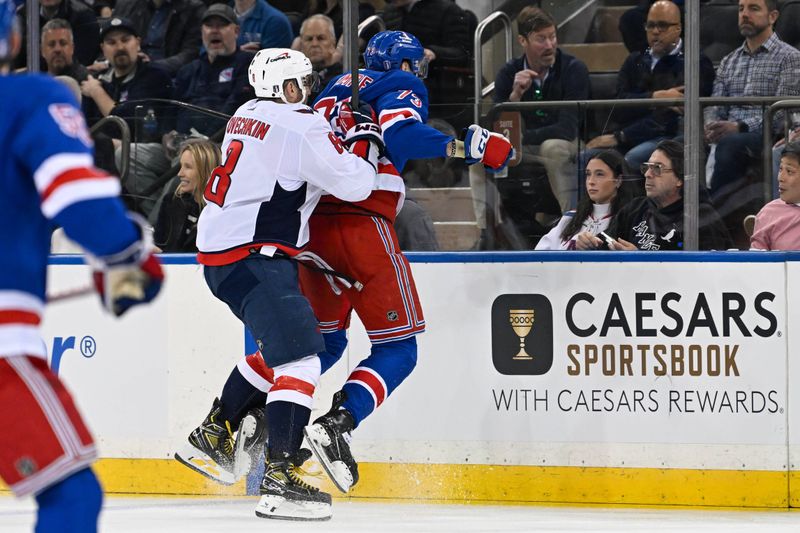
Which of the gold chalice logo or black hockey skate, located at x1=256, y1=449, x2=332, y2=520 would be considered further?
the gold chalice logo

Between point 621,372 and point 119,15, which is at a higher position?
point 119,15

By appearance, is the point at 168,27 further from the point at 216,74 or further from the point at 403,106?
the point at 403,106

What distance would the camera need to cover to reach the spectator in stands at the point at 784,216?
4980 mm

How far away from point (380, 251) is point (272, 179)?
0.50 metres

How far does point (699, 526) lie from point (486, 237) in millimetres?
1396

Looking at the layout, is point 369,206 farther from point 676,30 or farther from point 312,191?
point 676,30

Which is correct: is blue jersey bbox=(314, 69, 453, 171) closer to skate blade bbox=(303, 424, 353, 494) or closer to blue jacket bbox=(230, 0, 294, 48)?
skate blade bbox=(303, 424, 353, 494)

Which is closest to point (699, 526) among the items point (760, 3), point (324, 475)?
point (324, 475)

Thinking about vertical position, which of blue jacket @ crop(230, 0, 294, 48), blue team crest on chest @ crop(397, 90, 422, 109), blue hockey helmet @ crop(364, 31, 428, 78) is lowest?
blue team crest on chest @ crop(397, 90, 422, 109)

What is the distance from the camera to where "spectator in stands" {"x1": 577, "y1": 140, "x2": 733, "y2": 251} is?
16.8ft

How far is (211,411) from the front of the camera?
4.85m

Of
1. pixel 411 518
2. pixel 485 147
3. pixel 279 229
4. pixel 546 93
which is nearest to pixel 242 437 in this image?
pixel 411 518

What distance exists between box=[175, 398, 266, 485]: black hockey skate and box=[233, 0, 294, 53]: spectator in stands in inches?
87.2

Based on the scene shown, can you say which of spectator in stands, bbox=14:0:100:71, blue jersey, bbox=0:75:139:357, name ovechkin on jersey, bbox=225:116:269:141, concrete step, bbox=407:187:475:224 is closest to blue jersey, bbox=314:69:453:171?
name ovechkin on jersey, bbox=225:116:269:141
